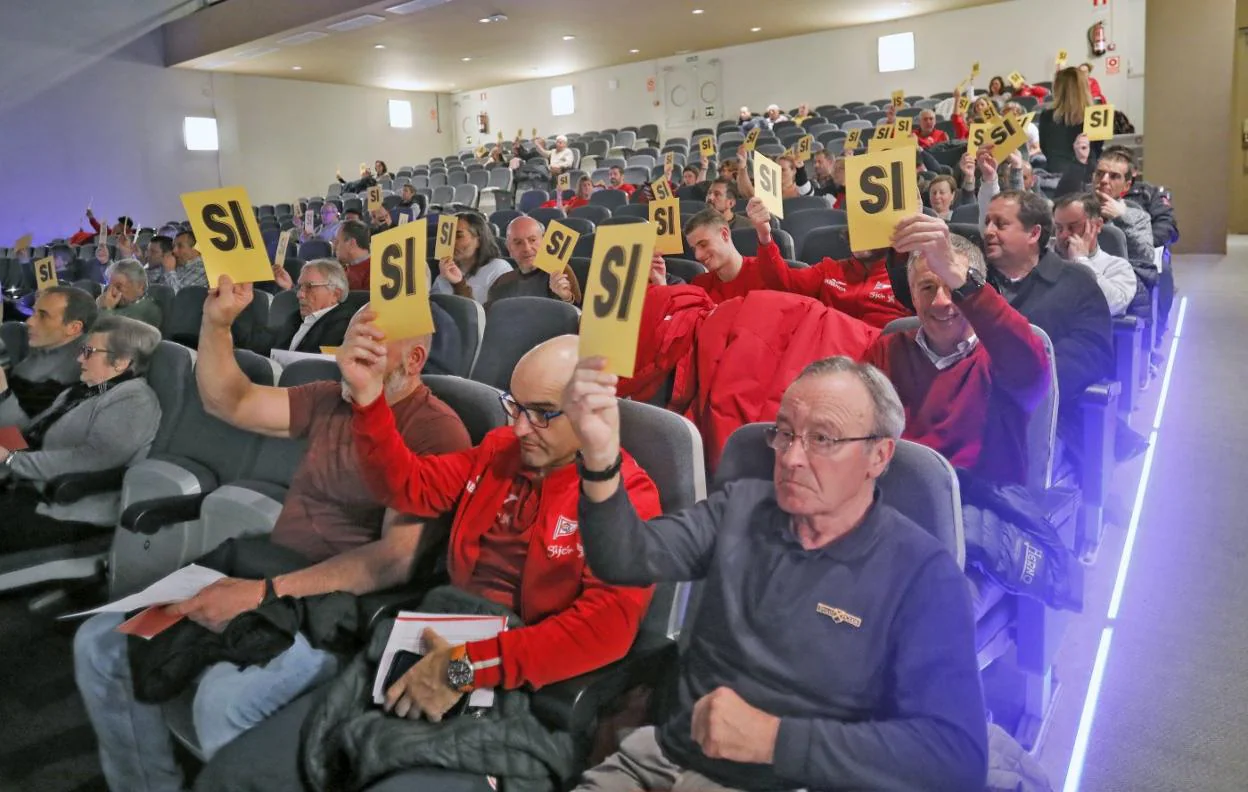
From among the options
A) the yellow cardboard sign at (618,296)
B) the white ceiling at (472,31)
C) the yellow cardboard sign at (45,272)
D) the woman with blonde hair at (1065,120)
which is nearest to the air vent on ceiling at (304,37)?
the white ceiling at (472,31)

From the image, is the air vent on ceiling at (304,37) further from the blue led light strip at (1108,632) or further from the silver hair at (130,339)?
the blue led light strip at (1108,632)

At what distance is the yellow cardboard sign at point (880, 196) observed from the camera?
1852 mm

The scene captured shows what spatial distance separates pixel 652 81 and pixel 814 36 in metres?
3.18

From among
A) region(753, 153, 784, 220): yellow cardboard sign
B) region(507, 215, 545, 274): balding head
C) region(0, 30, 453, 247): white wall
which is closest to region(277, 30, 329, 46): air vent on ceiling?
region(0, 30, 453, 247): white wall

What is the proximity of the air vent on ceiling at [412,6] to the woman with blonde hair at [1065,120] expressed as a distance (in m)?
8.51

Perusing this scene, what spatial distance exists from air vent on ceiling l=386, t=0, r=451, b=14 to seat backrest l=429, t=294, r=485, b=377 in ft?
31.9

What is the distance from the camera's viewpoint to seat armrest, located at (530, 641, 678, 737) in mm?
1391

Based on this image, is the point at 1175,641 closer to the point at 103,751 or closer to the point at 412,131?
the point at 103,751

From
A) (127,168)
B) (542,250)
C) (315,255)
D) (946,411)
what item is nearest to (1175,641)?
(946,411)

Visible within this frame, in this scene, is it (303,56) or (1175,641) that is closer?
(1175,641)

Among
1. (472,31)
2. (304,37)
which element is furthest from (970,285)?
(304,37)

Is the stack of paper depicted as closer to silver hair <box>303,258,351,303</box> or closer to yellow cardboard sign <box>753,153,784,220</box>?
yellow cardboard sign <box>753,153,784,220</box>

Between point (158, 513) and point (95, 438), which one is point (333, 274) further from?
point (158, 513)

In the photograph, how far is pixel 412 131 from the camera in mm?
19875
